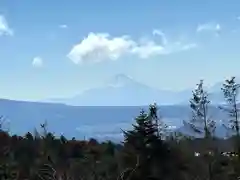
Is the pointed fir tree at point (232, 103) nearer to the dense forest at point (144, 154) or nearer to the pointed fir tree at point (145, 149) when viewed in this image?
the dense forest at point (144, 154)

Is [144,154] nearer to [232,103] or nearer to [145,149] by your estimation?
[145,149]

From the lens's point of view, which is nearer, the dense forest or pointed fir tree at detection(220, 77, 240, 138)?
the dense forest

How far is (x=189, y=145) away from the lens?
39.5 m

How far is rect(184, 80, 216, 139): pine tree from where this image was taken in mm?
46719

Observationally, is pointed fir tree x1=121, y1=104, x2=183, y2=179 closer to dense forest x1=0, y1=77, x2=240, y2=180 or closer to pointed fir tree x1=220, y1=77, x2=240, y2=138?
dense forest x1=0, y1=77, x2=240, y2=180

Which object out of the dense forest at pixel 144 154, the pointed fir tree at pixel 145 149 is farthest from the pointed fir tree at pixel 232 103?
the pointed fir tree at pixel 145 149

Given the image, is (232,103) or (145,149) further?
(232,103)

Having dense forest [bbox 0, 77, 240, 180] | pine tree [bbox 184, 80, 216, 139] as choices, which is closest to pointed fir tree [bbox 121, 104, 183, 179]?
dense forest [bbox 0, 77, 240, 180]

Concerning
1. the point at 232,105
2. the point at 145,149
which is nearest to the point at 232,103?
the point at 232,105

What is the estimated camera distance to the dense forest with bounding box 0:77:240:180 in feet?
107

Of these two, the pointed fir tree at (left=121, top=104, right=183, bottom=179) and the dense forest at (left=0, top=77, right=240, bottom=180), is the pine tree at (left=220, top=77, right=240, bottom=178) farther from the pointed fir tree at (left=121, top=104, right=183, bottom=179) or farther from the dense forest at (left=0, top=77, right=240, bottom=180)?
the pointed fir tree at (left=121, top=104, right=183, bottom=179)

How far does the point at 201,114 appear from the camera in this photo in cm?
4812

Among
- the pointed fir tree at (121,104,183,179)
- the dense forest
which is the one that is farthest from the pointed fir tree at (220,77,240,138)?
the pointed fir tree at (121,104,183,179)

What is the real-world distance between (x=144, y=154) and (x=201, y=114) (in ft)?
54.8
